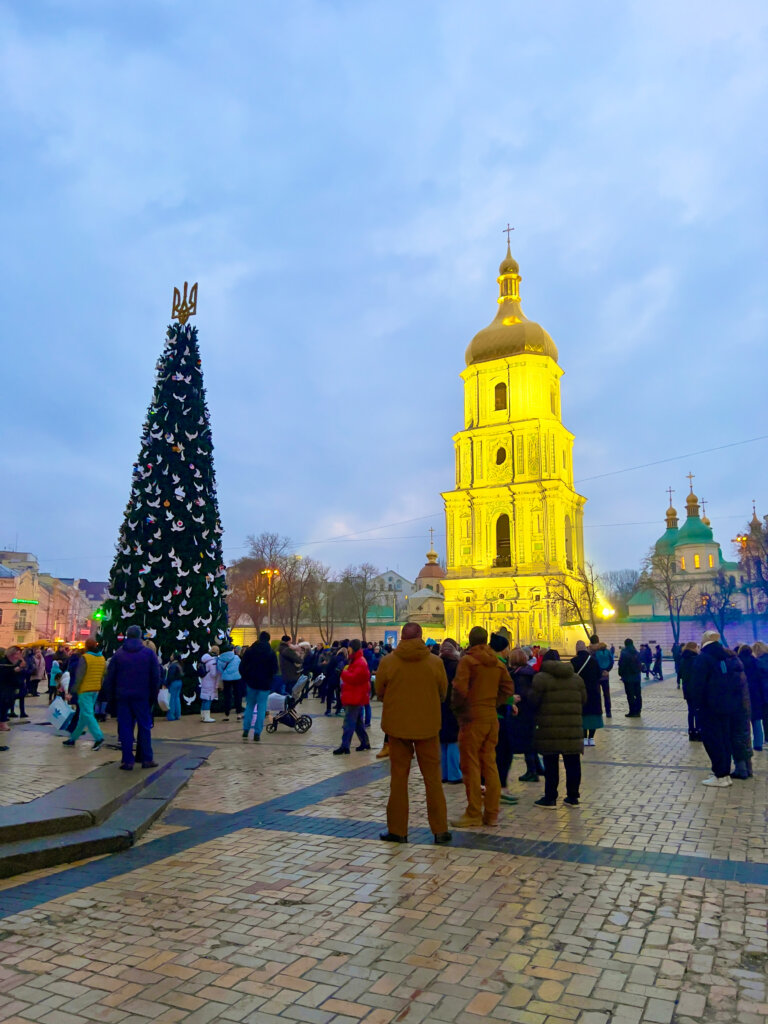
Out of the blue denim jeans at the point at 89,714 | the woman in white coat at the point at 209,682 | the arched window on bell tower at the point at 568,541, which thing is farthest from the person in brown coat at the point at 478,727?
the arched window on bell tower at the point at 568,541

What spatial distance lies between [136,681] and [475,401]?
55.2 metres

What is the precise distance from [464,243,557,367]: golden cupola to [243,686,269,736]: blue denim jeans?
51.4m

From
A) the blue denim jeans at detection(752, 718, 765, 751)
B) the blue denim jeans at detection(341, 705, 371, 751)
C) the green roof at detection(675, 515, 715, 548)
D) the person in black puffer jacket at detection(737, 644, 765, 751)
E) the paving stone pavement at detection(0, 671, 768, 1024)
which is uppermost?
the green roof at detection(675, 515, 715, 548)

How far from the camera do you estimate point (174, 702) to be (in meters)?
16.1

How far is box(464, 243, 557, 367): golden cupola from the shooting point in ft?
198

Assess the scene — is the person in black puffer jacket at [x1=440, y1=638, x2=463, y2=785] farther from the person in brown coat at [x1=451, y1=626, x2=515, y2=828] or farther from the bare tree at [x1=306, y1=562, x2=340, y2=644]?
the bare tree at [x1=306, y1=562, x2=340, y2=644]

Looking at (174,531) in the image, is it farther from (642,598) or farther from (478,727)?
(642,598)

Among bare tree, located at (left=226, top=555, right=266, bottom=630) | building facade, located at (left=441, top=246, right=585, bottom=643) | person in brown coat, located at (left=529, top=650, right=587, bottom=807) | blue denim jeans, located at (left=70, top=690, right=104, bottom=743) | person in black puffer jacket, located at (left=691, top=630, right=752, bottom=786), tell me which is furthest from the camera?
bare tree, located at (left=226, top=555, right=266, bottom=630)

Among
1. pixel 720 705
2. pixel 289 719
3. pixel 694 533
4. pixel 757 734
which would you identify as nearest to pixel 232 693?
pixel 289 719

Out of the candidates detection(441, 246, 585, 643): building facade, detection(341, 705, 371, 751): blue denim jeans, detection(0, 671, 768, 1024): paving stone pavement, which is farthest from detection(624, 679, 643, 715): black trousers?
detection(441, 246, 585, 643): building facade

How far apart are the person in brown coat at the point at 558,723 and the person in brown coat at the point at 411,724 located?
1.45m

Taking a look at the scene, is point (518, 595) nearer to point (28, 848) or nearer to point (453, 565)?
point (453, 565)

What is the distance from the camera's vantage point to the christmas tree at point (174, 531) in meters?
16.7

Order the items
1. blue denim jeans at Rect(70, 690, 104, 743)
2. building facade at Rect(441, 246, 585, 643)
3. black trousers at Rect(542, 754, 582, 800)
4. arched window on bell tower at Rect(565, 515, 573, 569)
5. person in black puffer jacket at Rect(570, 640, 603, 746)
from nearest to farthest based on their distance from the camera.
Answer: black trousers at Rect(542, 754, 582, 800) → person in black puffer jacket at Rect(570, 640, 603, 746) → blue denim jeans at Rect(70, 690, 104, 743) → building facade at Rect(441, 246, 585, 643) → arched window on bell tower at Rect(565, 515, 573, 569)
